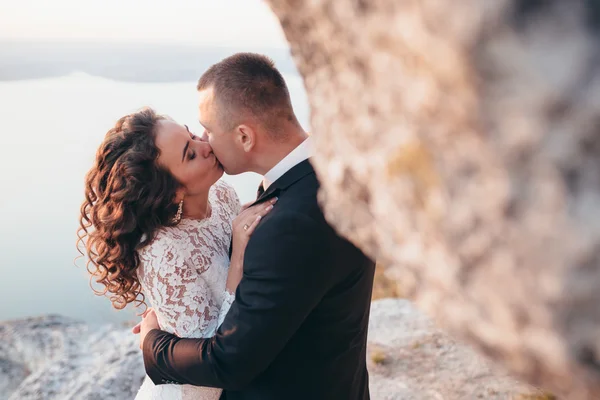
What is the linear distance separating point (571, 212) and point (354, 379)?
2.12m

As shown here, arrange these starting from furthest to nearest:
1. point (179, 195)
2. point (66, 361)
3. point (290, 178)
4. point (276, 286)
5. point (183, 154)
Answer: point (66, 361), point (179, 195), point (183, 154), point (290, 178), point (276, 286)

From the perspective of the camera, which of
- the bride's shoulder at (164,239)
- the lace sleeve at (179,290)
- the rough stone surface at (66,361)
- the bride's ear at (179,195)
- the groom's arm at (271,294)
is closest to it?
the groom's arm at (271,294)

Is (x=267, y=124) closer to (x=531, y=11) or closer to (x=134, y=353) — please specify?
(x=531, y=11)

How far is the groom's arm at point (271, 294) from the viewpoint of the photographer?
1.88 metres

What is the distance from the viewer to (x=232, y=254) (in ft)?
7.93

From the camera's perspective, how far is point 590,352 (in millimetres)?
573

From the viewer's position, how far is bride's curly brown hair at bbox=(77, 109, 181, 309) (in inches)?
98.2

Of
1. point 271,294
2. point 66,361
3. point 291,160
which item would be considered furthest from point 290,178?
point 66,361

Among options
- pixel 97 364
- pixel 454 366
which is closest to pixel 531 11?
pixel 454 366

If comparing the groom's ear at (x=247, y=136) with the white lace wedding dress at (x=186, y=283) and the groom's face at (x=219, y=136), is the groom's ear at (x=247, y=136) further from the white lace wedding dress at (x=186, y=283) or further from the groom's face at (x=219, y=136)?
the white lace wedding dress at (x=186, y=283)

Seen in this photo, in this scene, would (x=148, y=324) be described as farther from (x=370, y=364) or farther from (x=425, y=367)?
(x=425, y=367)

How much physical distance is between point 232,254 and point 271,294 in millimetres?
589

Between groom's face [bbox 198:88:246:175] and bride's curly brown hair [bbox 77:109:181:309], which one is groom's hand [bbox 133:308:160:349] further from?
groom's face [bbox 198:88:246:175]

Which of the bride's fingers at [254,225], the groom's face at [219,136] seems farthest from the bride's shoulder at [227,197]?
the bride's fingers at [254,225]
